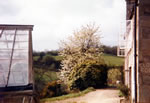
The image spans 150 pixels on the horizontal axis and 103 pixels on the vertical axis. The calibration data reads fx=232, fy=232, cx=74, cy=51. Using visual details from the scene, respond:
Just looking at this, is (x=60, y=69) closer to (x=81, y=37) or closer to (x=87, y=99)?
(x=81, y=37)

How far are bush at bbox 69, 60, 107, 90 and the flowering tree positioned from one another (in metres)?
3.45

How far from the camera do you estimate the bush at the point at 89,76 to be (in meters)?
14.3

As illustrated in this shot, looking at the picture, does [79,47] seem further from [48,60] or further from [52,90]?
[52,90]

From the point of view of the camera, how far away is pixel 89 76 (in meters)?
14.3

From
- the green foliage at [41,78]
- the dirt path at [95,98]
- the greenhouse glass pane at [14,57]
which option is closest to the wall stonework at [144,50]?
the greenhouse glass pane at [14,57]

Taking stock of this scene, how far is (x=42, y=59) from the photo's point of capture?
65.0 feet

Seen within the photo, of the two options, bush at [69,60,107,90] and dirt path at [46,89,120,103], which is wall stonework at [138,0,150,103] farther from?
bush at [69,60,107,90]

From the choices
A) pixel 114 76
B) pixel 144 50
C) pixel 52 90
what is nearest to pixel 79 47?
pixel 114 76

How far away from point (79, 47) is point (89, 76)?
4.91 metres

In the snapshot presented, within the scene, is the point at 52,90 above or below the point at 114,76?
below

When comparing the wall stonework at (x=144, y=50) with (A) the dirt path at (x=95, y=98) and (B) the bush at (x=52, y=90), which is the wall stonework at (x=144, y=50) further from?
(B) the bush at (x=52, y=90)

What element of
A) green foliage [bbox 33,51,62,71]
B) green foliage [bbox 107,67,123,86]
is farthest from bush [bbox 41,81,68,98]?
green foliage [bbox 33,51,62,71]

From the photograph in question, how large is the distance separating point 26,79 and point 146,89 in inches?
117

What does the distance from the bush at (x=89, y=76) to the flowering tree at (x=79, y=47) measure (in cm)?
345
